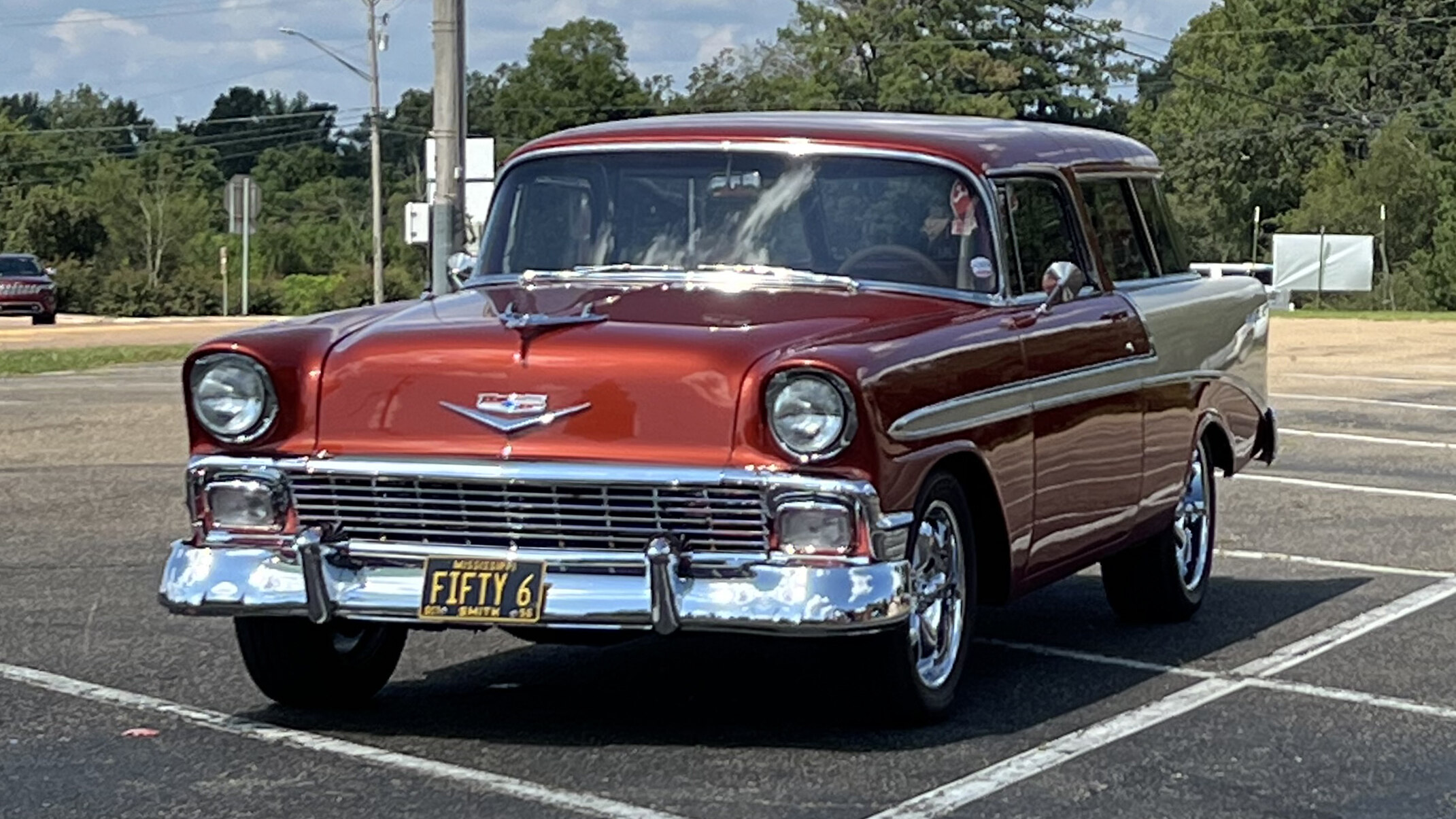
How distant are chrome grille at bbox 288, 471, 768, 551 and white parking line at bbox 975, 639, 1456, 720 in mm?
2150

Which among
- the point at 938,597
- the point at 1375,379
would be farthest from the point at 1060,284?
the point at 1375,379

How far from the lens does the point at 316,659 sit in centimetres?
701

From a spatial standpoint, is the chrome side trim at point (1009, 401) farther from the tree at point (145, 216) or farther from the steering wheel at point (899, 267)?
the tree at point (145, 216)

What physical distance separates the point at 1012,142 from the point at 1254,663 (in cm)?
186

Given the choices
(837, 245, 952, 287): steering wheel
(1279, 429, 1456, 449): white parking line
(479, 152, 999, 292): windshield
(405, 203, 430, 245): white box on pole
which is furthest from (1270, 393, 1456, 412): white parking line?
(837, 245, 952, 287): steering wheel

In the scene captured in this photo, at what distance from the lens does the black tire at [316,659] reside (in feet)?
22.7

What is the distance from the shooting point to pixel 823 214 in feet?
24.6

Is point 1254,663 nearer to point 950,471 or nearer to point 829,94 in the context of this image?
point 950,471

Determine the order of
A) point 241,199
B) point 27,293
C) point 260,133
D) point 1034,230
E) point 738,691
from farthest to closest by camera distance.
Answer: point 260,133 < point 27,293 < point 241,199 < point 1034,230 < point 738,691

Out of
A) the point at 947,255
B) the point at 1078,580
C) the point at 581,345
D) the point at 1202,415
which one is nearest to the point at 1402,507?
the point at 1078,580

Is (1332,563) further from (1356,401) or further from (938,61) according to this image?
(938,61)

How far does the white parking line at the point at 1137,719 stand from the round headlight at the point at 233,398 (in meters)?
2.03

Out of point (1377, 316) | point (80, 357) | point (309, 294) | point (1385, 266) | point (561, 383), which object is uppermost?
point (561, 383)

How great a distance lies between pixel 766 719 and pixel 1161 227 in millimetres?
3233
